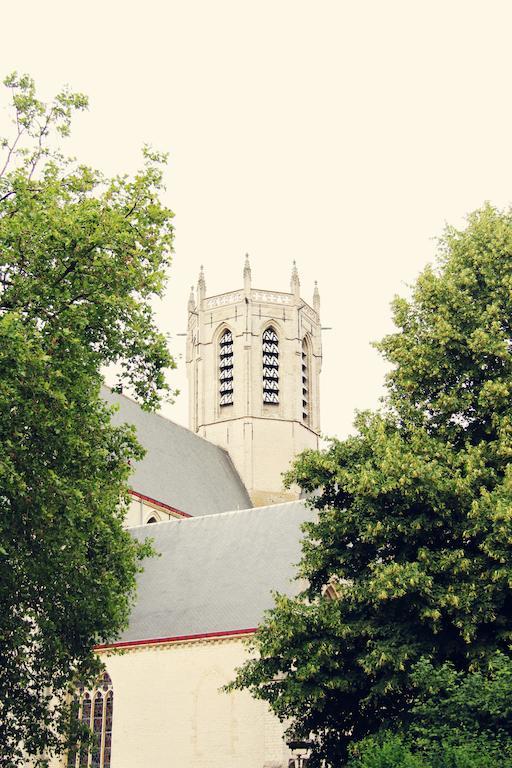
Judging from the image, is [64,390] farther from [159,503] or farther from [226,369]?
[226,369]

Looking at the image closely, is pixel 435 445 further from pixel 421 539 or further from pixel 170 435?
pixel 170 435

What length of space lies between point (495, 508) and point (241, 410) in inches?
1277

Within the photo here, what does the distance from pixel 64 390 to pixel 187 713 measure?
14192 mm

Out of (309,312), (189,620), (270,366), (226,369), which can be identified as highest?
(309,312)

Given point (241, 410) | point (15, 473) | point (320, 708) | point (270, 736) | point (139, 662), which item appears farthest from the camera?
point (241, 410)

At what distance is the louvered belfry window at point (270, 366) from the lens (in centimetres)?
4806

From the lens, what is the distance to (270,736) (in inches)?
938

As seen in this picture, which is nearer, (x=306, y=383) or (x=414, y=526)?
(x=414, y=526)

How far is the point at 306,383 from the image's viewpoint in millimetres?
49906

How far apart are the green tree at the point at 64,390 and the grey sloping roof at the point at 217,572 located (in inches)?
394

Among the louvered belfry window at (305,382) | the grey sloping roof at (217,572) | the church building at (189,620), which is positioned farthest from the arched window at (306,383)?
the grey sloping roof at (217,572)

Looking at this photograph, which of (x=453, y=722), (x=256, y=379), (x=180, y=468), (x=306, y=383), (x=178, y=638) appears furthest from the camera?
(x=306, y=383)

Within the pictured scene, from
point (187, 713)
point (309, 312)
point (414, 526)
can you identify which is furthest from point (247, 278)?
point (414, 526)

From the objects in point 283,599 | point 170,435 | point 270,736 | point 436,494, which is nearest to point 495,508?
point 436,494
